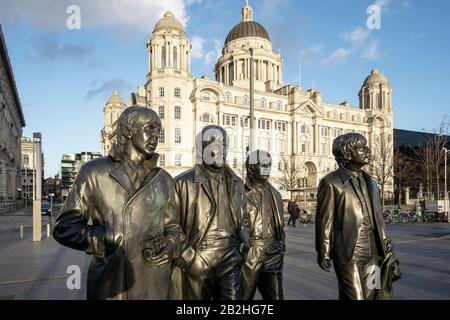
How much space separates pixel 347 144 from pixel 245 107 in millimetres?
63819

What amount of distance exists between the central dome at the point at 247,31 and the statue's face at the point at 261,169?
85.8m

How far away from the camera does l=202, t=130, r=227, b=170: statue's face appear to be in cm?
395

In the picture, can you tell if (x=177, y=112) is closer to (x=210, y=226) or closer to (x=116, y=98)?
(x=116, y=98)

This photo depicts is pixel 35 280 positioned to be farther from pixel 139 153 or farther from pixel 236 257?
pixel 139 153

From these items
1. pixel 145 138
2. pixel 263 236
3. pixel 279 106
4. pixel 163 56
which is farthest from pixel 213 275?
pixel 279 106

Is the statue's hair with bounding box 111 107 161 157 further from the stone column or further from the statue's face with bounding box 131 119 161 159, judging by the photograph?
the stone column

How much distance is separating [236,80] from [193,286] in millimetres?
79828

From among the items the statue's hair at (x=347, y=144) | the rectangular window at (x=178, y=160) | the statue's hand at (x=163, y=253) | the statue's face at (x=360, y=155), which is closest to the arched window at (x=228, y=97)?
the rectangular window at (x=178, y=160)

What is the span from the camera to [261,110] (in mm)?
68438

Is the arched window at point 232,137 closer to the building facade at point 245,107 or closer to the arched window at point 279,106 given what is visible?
the building facade at point 245,107

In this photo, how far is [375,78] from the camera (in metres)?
89.0

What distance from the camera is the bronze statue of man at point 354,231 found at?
4.06 metres

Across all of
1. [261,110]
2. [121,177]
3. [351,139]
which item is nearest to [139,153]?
[121,177]

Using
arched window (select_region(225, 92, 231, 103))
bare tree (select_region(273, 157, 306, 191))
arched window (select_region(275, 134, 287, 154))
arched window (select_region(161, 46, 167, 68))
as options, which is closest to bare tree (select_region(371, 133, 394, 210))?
bare tree (select_region(273, 157, 306, 191))
